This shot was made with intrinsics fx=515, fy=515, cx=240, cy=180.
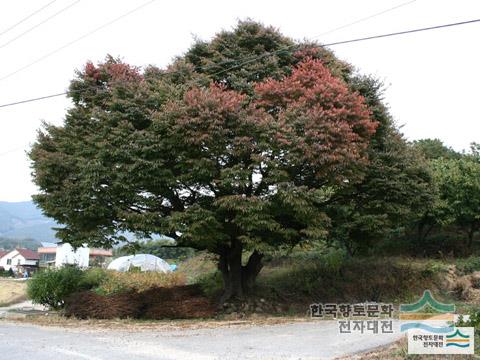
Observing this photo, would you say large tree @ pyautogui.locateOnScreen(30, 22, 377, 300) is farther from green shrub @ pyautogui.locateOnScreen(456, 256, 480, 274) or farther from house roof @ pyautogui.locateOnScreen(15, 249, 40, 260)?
Result: house roof @ pyautogui.locateOnScreen(15, 249, 40, 260)

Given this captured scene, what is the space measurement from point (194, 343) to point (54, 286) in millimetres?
11661

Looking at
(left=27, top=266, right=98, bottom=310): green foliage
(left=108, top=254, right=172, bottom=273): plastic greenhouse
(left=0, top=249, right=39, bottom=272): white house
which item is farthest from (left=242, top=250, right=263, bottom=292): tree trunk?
(left=0, top=249, right=39, bottom=272): white house

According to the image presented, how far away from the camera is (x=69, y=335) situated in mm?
12094

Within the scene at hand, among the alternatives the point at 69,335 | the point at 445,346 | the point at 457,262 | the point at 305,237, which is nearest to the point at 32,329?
the point at 69,335

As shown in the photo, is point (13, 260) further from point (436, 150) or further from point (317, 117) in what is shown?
point (317, 117)

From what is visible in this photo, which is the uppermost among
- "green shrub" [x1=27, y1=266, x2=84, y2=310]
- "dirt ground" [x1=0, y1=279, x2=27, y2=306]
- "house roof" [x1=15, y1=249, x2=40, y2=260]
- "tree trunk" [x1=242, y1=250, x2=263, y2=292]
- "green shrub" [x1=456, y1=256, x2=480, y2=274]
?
"house roof" [x1=15, y1=249, x2=40, y2=260]

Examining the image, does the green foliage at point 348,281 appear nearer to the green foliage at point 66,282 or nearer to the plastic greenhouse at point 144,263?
the green foliage at point 66,282

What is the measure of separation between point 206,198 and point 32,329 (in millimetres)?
6102

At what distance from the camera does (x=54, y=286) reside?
20234 millimetres

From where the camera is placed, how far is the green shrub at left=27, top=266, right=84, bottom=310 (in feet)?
66.3

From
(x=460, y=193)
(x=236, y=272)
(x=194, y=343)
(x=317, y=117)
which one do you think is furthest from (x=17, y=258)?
(x=194, y=343)

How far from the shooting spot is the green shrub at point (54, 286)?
795 inches

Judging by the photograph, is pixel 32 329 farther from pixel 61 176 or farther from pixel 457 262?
pixel 457 262

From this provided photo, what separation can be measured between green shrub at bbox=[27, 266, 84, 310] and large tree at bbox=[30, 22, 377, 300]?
3.21m
